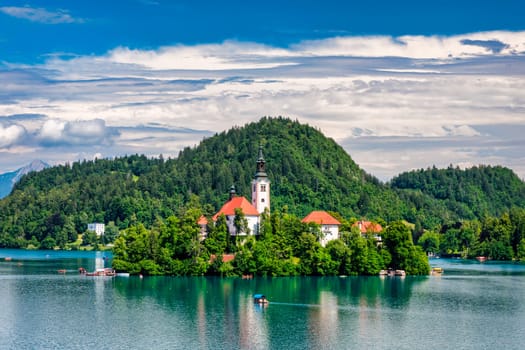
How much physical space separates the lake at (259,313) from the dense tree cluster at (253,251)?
15.6 feet

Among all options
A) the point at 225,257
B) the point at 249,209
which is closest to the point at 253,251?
the point at 225,257

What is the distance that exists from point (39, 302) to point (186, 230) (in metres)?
41.8

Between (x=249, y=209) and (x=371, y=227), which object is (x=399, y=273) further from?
Answer: (x=249, y=209)

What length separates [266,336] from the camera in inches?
3322

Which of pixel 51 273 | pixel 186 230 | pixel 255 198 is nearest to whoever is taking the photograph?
pixel 186 230

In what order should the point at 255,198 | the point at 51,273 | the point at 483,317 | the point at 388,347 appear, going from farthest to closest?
the point at 255,198 < the point at 51,273 < the point at 483,317 < the point at 388,347

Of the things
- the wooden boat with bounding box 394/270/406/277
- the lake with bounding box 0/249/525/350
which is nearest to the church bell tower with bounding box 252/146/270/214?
the lake with bounding box 0/249/525/350

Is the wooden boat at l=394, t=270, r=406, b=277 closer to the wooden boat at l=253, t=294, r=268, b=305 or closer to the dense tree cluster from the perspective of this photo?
the dense tree cluster

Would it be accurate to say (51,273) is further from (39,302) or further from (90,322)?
(90,322)

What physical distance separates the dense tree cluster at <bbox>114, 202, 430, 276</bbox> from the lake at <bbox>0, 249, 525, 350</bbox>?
4.77m

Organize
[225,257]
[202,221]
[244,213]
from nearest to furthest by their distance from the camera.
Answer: [225,257] → [244,213] → [202,221]

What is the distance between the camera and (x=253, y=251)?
480ft

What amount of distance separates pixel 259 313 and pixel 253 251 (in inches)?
1846

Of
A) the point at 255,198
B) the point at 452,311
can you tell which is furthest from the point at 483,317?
the point at 255,198
